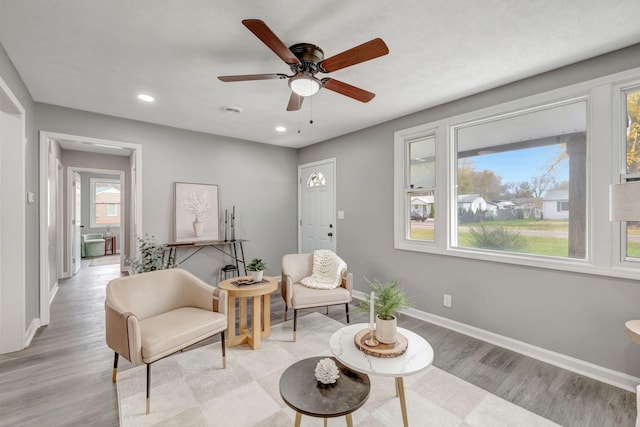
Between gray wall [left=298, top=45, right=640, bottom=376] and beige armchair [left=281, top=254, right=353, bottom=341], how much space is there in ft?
3.06

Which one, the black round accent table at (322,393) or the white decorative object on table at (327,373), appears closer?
the black round accent table at (322,393)

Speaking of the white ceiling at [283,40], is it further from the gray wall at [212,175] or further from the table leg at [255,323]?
the table leg at [255,323]

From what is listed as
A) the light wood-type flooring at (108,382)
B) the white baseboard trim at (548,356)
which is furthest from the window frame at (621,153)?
the light wood-type flooring at (108,382)

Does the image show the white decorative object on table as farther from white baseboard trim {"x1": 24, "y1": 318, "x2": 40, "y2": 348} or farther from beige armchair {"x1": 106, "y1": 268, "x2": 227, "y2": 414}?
white baseboard trim {"x1": 24, "y1": 318, "x2": 40, "y2": 348}

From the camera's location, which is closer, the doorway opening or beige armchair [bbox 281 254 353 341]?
beige armchair [bbox 281 254 353 341]

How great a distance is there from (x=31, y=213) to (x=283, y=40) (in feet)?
10.1

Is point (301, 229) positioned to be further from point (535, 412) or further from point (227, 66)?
point (535, 412)

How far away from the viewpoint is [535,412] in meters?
1.80

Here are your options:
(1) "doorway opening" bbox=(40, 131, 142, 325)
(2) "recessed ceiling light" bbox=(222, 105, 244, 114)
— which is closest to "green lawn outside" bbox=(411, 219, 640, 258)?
(2) "recessed ceiling light" bbox=(222, 105, 244, 114)

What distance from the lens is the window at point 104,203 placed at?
7919 mm

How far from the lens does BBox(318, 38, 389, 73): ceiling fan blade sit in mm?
1573

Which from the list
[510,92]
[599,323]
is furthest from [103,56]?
[599,323]

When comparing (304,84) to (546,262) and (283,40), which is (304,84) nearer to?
(283,40)

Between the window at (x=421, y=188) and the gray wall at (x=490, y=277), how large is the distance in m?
0.24
